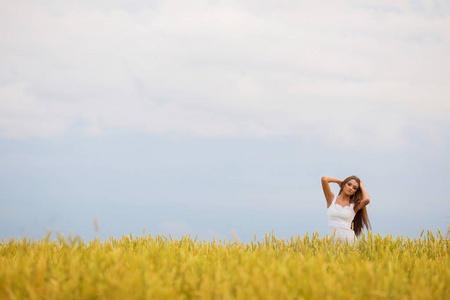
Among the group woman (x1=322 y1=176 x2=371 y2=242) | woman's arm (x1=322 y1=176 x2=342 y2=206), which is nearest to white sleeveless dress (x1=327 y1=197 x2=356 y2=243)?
woman (x1=322 y1=176 x2=371 y2=242)

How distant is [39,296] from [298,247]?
5.12 metres

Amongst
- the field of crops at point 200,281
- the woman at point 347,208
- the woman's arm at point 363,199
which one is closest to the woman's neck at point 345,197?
the woman at point 347,208

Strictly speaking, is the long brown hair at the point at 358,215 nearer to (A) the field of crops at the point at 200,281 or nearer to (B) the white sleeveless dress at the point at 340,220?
(B) the white sleeveless dress at the point at 340,220

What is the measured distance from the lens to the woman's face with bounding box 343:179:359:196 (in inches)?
381

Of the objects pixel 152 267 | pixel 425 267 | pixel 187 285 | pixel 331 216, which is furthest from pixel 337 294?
pixel 331 216

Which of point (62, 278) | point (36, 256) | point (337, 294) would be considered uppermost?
point (36, 256)

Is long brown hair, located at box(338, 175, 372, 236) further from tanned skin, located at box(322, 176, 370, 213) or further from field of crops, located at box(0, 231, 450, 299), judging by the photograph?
field of crops, located at box(0, 231, 450, 299)

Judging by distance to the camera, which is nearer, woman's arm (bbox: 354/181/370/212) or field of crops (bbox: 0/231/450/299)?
field of crops (bbox: 0/231/450/299)

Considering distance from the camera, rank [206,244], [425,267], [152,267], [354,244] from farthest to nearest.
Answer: [354,244] → [206,244] → [425,267] → [152,267]

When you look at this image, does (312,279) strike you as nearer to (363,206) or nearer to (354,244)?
(354,244)

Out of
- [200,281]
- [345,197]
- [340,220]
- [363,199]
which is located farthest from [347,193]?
[200,281]

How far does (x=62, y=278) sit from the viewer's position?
15.9ft

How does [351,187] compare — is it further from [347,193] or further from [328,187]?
[328,187]

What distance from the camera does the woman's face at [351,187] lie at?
381 inches
